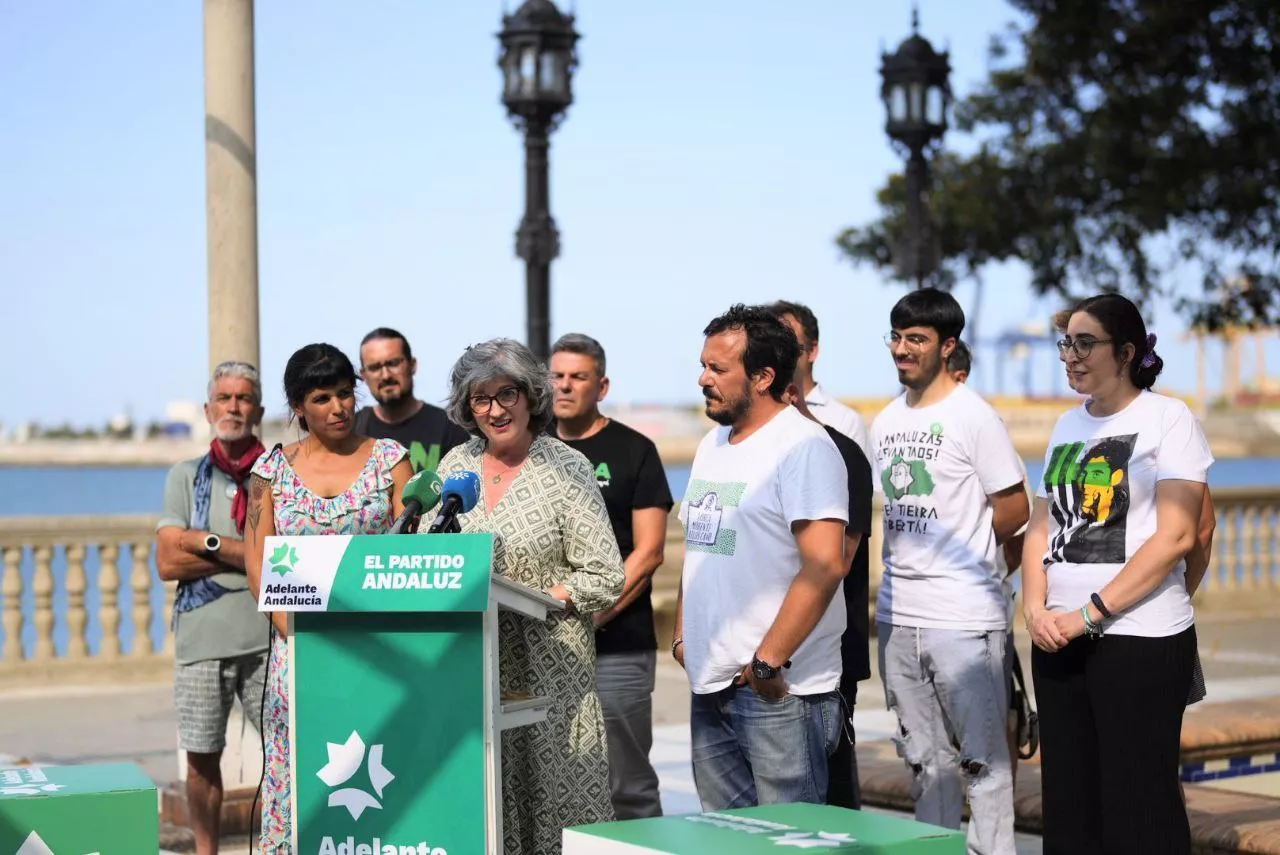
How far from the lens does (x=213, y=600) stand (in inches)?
246

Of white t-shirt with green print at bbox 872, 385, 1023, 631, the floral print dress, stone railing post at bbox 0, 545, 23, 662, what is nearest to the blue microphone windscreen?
the floral print dress

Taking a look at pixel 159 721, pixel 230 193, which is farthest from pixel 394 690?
pixel 159 721

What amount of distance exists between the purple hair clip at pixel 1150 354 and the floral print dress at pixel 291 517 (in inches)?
87.6

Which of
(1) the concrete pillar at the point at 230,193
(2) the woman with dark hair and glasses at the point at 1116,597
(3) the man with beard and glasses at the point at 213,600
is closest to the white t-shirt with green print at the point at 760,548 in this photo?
(2) the woman with dark hair and glasses at the point at 1116,597

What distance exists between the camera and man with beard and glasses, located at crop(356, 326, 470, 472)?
712 cm

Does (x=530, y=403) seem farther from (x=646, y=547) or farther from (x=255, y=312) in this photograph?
(x=255, y=312)

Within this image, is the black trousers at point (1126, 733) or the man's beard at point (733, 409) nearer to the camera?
the man's beard at point (733, 409)

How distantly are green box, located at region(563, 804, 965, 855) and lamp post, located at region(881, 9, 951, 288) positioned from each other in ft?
33.0

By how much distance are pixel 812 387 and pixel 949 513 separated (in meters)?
1.21

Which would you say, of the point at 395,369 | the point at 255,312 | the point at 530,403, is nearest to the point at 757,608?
A: the point at 530,403

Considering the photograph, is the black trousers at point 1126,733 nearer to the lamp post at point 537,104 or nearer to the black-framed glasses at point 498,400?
the black-framed glasses at point 498,400

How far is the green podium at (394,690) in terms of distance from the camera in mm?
4312

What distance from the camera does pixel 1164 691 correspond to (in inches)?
197

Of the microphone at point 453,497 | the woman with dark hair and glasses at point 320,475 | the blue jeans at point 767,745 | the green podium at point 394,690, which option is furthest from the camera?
the woman with dark hair and glasses at point 320,475
